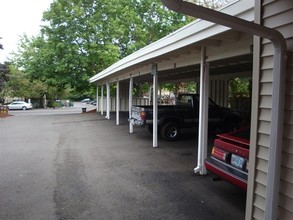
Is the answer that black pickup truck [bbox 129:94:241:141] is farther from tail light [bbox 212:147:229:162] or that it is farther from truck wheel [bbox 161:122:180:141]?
tail light [bbox 212:147:229:162]

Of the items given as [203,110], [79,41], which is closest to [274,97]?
[203,110]

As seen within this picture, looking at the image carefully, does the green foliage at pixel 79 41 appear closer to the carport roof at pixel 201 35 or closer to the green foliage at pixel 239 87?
the green foliage at pixel 239 87

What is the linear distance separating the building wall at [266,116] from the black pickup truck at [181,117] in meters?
7.79

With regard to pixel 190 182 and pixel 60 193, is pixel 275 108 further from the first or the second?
pixel 60 193

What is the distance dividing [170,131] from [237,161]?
6.38 metres

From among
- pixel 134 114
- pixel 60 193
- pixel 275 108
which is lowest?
pixel 60 193

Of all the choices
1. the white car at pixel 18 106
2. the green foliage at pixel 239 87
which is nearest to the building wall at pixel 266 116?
the green foliage at pixel 239 87

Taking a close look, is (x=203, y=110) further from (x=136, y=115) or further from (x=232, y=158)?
(x=136, y=115)

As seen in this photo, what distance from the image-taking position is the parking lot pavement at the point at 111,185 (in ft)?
14.4

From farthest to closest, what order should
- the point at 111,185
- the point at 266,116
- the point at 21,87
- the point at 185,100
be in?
the point at 21,87 → the point at 185,100 → the point at 111,185 → the point at 266,116

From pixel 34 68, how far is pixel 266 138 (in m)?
25.3

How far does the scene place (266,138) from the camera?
2639 mm

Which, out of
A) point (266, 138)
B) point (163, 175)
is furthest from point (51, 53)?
point (266, 138)

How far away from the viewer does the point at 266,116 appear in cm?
266
